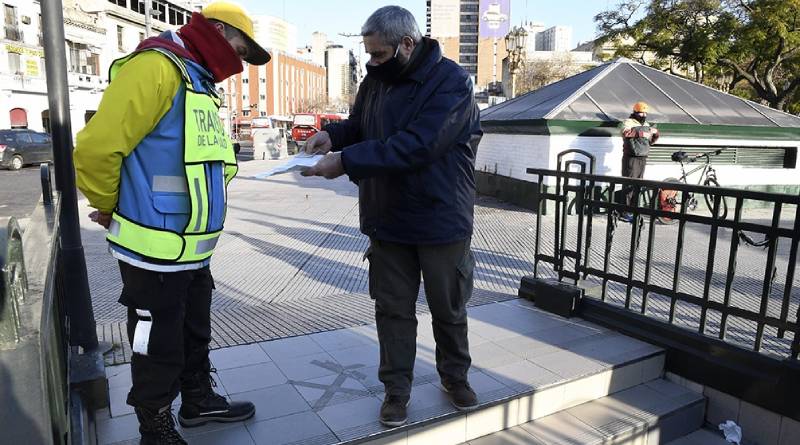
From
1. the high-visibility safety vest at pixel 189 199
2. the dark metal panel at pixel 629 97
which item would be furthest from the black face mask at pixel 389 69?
the dark metal panel at pixel 629 97

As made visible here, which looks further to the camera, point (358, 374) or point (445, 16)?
point (445, 16)

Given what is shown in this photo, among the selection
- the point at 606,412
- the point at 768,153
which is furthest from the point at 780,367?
the point at 768,153

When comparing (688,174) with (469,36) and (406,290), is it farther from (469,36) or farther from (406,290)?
(469,36)

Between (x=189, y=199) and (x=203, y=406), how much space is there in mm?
1132

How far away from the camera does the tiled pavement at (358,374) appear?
283cm

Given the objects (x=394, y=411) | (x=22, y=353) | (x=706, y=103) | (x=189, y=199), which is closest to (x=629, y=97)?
(x=706, y=103)

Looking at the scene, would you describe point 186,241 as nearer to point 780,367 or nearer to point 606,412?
point 606,412

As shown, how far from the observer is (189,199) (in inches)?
90.2

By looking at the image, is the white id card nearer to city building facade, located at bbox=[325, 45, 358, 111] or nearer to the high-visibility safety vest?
the high-visibility safety vest

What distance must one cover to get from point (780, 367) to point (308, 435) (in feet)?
8.56

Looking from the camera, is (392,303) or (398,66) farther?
(392,303)

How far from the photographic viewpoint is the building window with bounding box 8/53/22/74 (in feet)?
111

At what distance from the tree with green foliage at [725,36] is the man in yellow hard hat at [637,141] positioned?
38.1ft

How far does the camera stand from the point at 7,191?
15.7 meters
